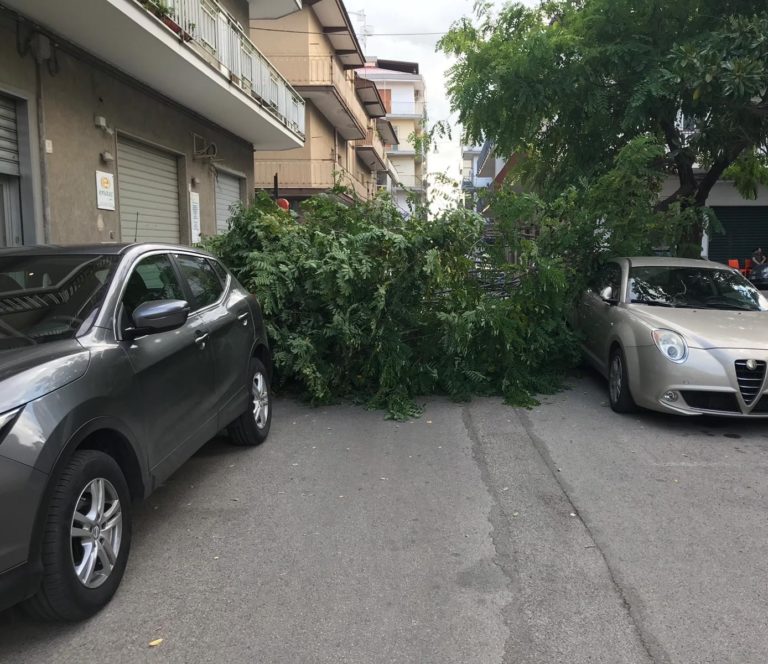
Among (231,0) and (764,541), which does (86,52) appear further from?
(764,541)

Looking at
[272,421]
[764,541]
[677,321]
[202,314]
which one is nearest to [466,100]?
[677,321]

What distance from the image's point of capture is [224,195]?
15148 mm

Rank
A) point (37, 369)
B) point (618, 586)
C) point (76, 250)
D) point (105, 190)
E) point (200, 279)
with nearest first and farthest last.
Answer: point (37, 369), point (618, 586), point (76, 250), point (200, 279), point (105, 190)

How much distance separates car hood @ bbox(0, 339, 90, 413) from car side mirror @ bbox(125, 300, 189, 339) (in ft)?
1.29

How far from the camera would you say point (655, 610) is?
3102mm

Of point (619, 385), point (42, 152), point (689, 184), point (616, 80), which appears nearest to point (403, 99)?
point (689, 184)

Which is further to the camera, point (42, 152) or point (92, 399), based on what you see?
point (42, 152)

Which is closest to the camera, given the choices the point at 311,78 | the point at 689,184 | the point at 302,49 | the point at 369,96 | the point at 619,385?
the point at 619,385

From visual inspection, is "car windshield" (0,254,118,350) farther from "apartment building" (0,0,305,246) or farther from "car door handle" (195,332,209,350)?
"apartment building" (0,0,305,246)

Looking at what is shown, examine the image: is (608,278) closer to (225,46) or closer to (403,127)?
(225,46)

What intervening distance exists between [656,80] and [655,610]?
28.7 ft

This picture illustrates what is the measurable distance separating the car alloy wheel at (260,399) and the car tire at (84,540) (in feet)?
7.51

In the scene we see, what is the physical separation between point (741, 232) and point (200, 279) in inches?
838

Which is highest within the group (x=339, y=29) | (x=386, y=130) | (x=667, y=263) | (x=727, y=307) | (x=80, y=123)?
(x=339, y=29)
